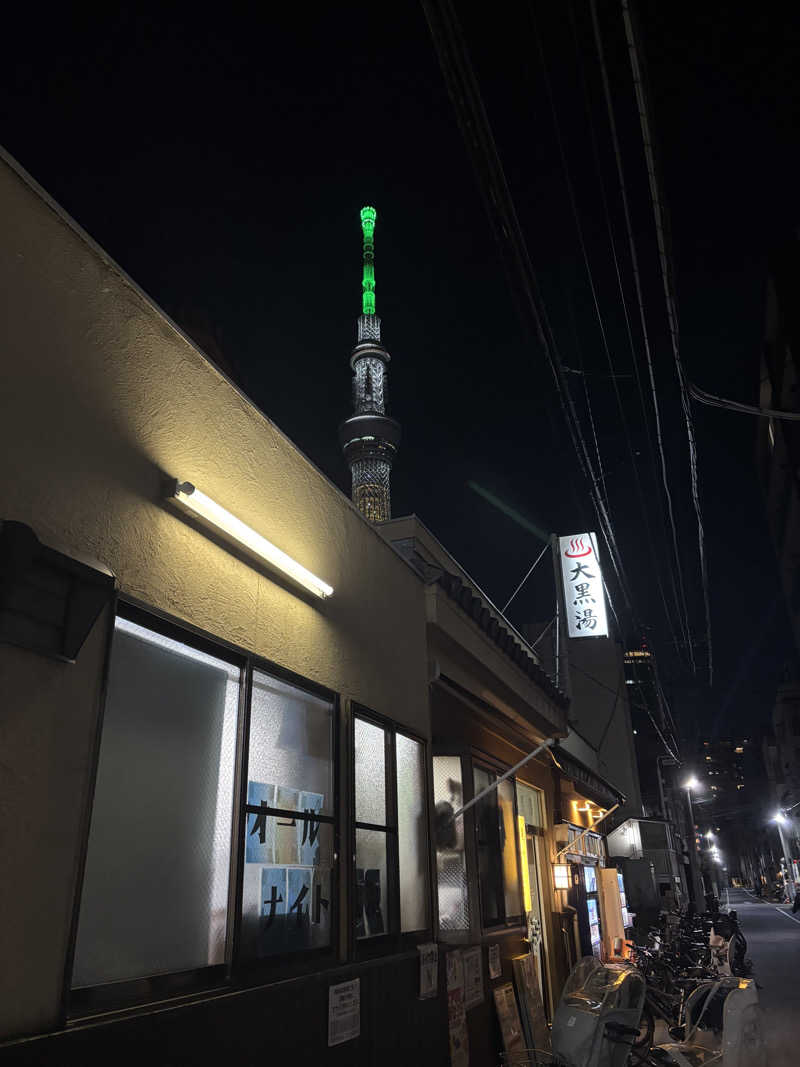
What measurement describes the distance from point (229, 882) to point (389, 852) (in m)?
2.44

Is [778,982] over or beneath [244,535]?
beneath

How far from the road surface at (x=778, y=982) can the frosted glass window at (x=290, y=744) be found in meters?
4.35

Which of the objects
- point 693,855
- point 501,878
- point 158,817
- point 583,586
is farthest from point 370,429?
point 158,817

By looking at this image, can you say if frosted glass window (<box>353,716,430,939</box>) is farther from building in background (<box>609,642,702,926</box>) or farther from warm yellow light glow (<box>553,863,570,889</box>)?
building in background (<box>609,642,702,926</box>)

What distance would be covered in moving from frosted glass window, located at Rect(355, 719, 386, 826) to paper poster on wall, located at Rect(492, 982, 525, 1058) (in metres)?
4.34

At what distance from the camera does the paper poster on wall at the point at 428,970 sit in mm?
6441

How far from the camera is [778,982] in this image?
16250 mm

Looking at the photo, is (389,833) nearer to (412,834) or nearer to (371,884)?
(371,884)

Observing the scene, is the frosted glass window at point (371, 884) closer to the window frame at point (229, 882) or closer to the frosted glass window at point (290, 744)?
the window frame at point (229, 882)

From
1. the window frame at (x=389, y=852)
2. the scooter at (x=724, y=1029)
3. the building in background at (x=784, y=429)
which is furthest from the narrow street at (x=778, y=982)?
the building in background at (x=784, y=429)

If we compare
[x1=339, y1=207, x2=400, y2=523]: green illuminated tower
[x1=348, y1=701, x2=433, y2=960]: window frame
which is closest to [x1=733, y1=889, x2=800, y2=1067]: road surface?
[x1=348, y1=701, x2=433, y2=960]: window frame

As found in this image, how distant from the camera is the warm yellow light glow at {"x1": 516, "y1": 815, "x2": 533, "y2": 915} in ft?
40.2

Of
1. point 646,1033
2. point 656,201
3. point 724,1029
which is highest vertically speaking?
point 656,201

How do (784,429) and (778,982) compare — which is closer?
(778,982)
